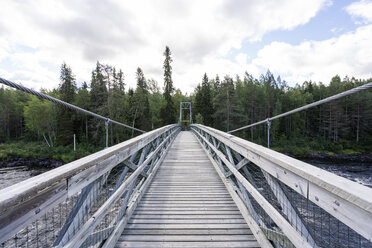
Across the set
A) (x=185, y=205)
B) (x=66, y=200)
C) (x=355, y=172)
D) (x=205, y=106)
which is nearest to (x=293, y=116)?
(x=205, y=106)

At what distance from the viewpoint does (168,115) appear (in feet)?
95.8

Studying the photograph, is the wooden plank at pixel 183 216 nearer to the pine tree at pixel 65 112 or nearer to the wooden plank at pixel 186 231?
the wooden plank at pixel 186 231

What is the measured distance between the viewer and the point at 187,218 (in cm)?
210

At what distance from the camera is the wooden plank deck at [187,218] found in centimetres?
172

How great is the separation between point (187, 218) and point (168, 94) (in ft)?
96.6

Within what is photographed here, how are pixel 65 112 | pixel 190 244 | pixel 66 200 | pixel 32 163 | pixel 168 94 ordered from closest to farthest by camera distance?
pixel 66 200
pixel 190 244
pixel 32 163
pixel 65 112
pixel 168 94

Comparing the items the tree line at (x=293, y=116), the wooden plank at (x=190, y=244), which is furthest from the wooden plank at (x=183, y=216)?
the tree line at (x=293, y=116)

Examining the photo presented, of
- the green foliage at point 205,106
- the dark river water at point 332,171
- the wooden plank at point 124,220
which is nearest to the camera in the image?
the wooden plank at point 124,220

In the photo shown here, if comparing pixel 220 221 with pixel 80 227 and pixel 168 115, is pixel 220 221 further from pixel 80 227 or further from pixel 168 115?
pixel 168 115

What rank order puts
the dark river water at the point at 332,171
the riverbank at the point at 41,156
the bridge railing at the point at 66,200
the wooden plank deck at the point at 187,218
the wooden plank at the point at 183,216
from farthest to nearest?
the riverbank at the point at 41,156 → the dark river water at the point at 332,171 → the wooden plank at the point at 183,216 → the wooden plank deck at the point at 187,218 → the bridge railing at the point at 66,200

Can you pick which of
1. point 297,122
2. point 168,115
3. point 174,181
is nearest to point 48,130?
point 168,115

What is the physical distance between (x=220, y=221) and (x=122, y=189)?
1.17 meters

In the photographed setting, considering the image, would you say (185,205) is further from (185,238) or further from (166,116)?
(166,116)

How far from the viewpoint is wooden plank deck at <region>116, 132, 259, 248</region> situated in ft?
5.65
